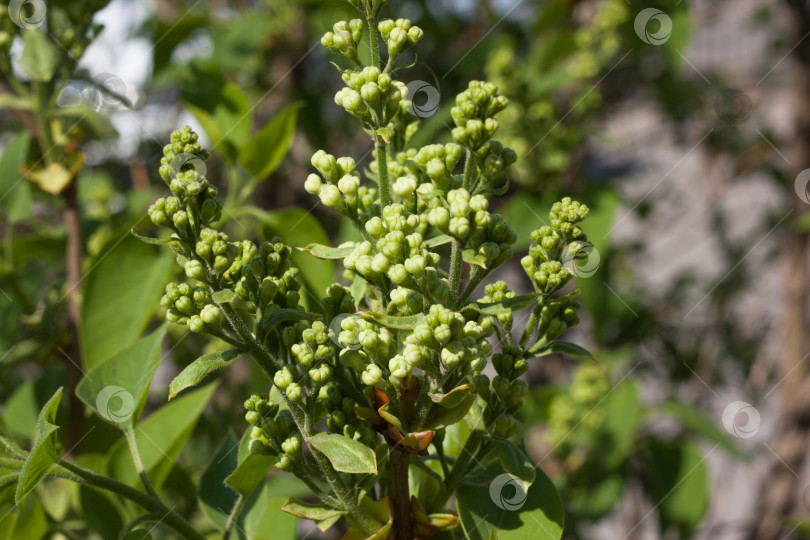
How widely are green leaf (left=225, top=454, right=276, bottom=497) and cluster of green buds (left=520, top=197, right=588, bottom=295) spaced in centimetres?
28

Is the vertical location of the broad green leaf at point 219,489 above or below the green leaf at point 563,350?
below

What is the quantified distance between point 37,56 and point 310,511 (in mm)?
781

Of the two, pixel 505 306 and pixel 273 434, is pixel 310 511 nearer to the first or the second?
pixel 273 434

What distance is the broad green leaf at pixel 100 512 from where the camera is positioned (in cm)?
87

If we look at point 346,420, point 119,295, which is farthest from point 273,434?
point 119,295

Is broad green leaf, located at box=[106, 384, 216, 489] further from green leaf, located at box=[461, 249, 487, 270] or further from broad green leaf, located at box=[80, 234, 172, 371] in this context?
green leaf, located at box=[461, 249, 487, 270]

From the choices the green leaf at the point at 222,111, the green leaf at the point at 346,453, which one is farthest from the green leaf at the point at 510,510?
the green leaf at the point at 222,111

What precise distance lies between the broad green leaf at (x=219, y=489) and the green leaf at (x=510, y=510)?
0.26 meters

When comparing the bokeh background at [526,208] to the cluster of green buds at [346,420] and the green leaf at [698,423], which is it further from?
the cluster of green buds at [346,420]

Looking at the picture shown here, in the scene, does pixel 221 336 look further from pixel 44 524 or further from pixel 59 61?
pixel 59 61

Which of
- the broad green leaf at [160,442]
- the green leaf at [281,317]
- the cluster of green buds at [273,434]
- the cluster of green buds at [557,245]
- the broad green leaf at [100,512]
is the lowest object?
the broad green leaf at [100,512]

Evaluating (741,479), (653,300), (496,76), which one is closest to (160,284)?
(496,76)

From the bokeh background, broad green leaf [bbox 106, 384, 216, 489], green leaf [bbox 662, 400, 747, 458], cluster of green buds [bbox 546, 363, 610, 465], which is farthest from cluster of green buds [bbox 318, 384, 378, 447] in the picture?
green leaf [bbox 662, 400, 747, 458]

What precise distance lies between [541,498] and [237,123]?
0.75 m
